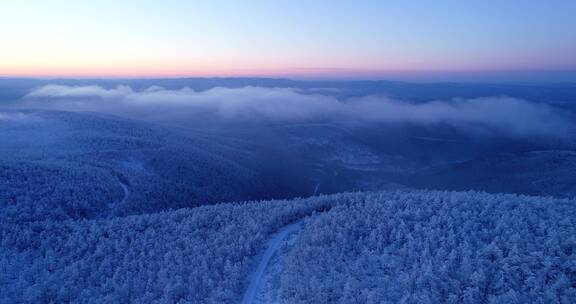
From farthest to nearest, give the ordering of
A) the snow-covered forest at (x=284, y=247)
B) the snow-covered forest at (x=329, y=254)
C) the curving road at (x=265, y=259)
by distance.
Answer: the curving road at (x=265, y=259) → the snow-covered forest at (x=284, y=247) → the snow-covered forest at (x=329, y=254)

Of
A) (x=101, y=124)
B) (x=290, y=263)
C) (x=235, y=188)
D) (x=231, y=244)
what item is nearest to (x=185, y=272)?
(x=231, y=244)

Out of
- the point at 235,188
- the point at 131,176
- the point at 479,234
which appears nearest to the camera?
the point at 479,234

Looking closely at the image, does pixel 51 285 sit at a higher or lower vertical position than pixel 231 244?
lower

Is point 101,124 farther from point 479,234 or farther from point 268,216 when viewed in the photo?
point 479,234

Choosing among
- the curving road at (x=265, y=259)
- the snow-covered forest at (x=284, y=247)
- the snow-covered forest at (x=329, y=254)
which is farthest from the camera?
the curving road at (x=265, y=259)

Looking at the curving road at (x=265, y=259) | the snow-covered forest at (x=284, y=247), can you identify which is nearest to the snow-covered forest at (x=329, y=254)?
the snow-covered forest at (x=284, y=247)

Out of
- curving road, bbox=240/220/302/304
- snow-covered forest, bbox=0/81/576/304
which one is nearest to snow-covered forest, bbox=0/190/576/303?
snow-covered forest, bbox=0/81/576/304

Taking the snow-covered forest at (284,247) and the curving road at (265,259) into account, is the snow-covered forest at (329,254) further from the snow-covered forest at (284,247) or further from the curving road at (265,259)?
the curving road at (265,259)

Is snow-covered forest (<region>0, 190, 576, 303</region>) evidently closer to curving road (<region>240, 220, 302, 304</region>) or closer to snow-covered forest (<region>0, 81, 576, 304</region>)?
snow-covered forest (<region>0, 81, 576, 304</region>)

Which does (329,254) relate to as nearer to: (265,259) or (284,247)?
(284,247)
